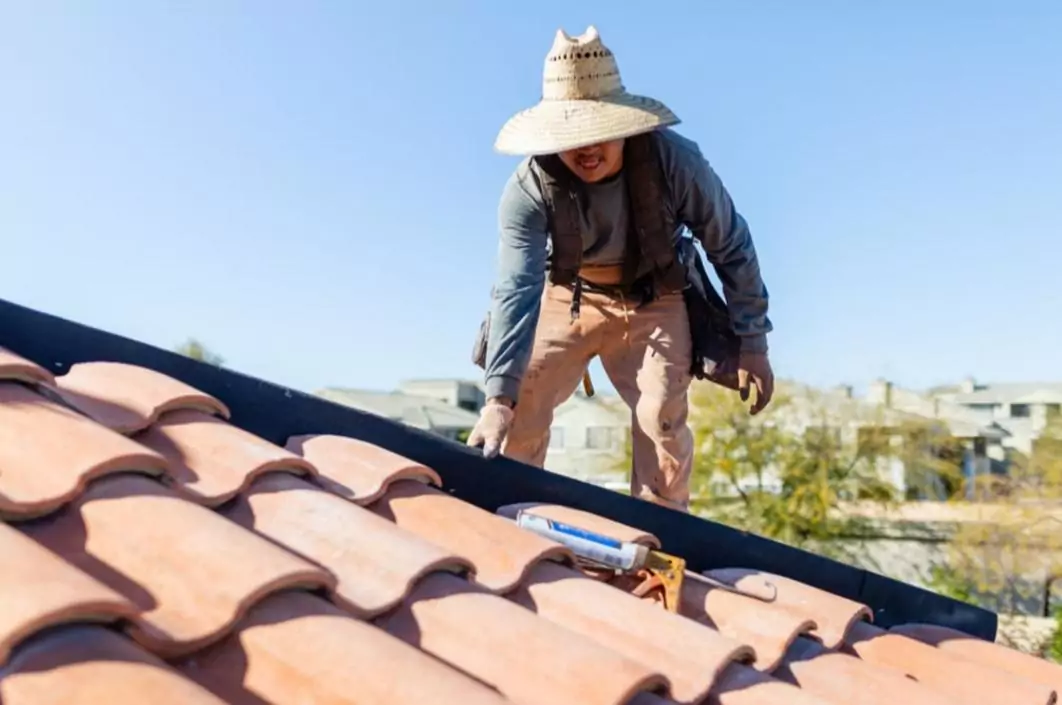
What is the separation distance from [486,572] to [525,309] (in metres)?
1.63

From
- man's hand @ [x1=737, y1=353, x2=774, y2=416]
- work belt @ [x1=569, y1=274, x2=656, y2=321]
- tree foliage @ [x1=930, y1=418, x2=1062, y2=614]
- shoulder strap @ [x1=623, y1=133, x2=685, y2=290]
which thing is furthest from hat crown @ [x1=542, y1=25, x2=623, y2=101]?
tree foliage @ [x1=930, y1=418, x2=1062, y2=614]

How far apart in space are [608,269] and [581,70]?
2.77ft

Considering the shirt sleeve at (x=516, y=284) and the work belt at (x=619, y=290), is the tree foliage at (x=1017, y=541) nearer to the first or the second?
the work belt at (x=619, y=290)

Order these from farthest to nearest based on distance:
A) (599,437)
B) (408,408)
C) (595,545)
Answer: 1. (408,408)
2. (599,437)
3. (595,545)

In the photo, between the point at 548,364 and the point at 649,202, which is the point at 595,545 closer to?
the point at 649,202

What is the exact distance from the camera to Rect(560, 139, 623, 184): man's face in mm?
3756

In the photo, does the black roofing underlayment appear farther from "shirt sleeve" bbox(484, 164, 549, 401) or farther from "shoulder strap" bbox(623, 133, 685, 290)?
"shoulder strap" bbox(623, 133, 685, 290)

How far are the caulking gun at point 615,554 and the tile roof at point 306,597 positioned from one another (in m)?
0.05

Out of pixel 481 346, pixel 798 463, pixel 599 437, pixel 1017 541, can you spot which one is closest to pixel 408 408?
pixel 599 437

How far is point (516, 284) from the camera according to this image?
377 cm

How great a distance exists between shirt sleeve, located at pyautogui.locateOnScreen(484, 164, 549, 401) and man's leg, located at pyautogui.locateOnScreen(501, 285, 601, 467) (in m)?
0.61

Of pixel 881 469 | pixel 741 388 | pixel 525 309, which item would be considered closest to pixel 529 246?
pixel 525 309

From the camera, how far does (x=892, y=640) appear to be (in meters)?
2.94

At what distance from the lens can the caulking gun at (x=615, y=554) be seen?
2.59 m
